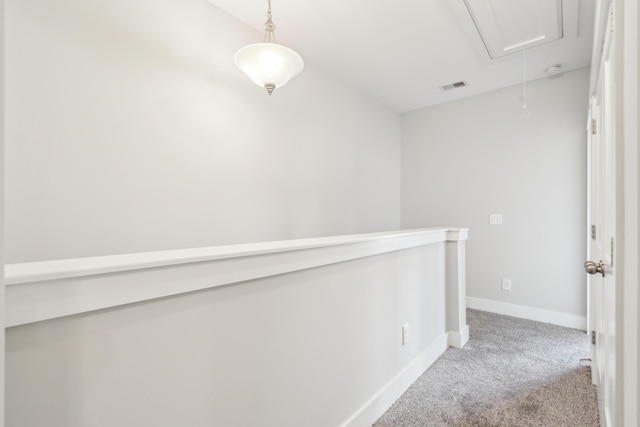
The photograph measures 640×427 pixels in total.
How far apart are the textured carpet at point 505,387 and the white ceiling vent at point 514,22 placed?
250 centimetres

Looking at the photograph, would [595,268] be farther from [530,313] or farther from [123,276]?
[530,313]

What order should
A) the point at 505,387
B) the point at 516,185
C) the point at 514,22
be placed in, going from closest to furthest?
the point at 505,387 → the point at 514,22 → the point at 516,185

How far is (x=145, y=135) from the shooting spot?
5.85ft

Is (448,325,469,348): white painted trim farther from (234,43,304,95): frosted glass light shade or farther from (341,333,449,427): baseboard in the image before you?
(234,43,304,95): frosted glass light shade

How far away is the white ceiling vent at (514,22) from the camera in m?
2.06

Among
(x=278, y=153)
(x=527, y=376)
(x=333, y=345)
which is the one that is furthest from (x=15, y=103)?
(x=527, y=376)

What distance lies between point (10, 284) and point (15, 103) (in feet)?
4.27

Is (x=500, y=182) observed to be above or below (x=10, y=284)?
above

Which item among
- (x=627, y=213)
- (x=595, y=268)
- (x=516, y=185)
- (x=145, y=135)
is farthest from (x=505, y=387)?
(x=145, y=135)

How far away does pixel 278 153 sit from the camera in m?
2.59

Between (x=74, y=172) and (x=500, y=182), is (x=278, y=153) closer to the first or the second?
(x=74, y=172)

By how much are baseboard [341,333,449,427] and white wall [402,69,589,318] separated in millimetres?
1551

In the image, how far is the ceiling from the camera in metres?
2.10

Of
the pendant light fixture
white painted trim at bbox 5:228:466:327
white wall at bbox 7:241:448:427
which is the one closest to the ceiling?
the pendant light fixture
